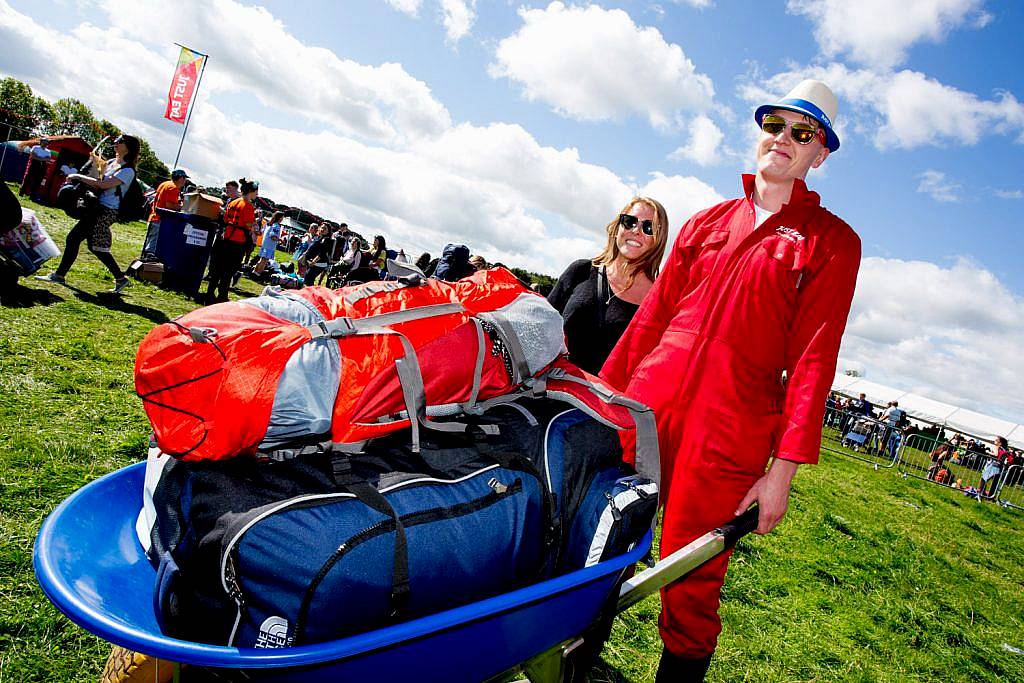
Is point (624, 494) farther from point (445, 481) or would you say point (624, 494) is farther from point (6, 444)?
point (6, 444)

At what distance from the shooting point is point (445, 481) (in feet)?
4.91

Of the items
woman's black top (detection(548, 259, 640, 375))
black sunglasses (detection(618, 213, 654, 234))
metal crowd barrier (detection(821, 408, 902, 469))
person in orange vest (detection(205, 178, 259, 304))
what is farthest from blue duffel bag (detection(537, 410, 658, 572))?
metal crowd barrier (detection(821, 408, 902, 469))

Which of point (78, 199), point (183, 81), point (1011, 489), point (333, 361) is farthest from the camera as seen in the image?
point (183, 81)

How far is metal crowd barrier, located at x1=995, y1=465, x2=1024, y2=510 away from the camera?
13.1m

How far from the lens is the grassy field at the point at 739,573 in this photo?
8.33 ft

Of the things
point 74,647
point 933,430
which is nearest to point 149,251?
point 74,647

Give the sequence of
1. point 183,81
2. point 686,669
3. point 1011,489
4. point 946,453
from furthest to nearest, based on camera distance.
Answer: point 183,81, point 946,453, point 1011,489, point 686,669

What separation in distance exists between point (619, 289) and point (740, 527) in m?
1.71

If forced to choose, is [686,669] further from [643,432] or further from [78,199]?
[78,199]

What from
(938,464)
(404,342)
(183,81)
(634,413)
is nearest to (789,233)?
(634,413)

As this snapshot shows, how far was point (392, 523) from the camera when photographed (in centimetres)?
133

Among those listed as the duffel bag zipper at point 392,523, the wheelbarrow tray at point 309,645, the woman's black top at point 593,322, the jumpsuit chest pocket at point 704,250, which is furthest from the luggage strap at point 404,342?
the woman's black top at point 593,322

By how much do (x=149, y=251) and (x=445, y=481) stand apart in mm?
9611

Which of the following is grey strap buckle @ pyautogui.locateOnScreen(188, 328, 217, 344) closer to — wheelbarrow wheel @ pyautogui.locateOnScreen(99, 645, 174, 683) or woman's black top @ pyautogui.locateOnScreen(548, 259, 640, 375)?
wheelbarrow wheel @ pyautogui.locateOnScreen(99, 645, 174, 683)
